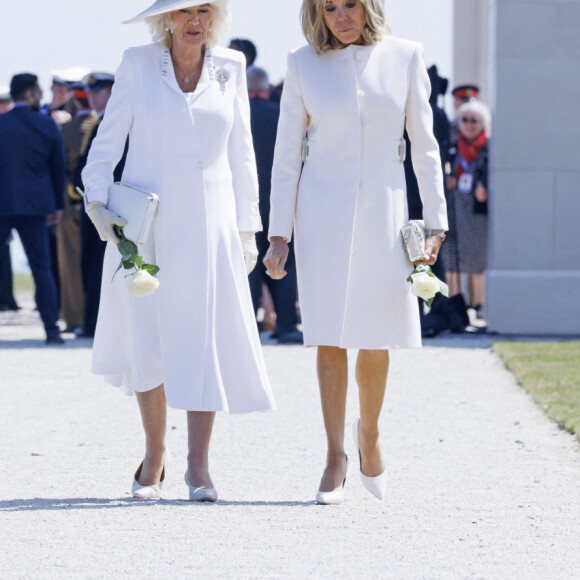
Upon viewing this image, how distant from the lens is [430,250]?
18.2ft

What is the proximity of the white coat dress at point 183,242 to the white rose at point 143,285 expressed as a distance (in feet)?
0.88

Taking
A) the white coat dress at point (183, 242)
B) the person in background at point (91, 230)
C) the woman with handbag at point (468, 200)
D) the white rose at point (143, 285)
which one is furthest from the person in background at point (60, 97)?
the white rose at point (143, 285)

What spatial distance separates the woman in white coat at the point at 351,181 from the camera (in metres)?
5.48

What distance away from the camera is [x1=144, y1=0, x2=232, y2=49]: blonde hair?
5.57m

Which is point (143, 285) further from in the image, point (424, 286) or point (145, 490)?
point (424, 286)

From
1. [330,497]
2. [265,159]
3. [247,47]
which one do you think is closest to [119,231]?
[330,497]

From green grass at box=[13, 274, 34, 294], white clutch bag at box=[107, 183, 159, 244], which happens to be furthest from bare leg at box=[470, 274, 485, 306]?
green grass at box=[13, 274, 34, 294]

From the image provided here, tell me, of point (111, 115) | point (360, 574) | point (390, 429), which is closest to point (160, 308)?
point (111, 115)

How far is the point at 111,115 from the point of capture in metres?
5.50

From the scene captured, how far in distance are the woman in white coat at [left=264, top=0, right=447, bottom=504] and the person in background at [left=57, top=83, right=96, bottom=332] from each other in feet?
24.6

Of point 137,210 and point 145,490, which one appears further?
point 145,490

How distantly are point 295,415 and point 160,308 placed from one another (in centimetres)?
261

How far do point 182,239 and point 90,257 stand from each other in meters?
7.09

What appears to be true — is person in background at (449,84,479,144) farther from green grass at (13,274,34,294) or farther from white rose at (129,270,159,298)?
green grass at (13,274,34,294)
